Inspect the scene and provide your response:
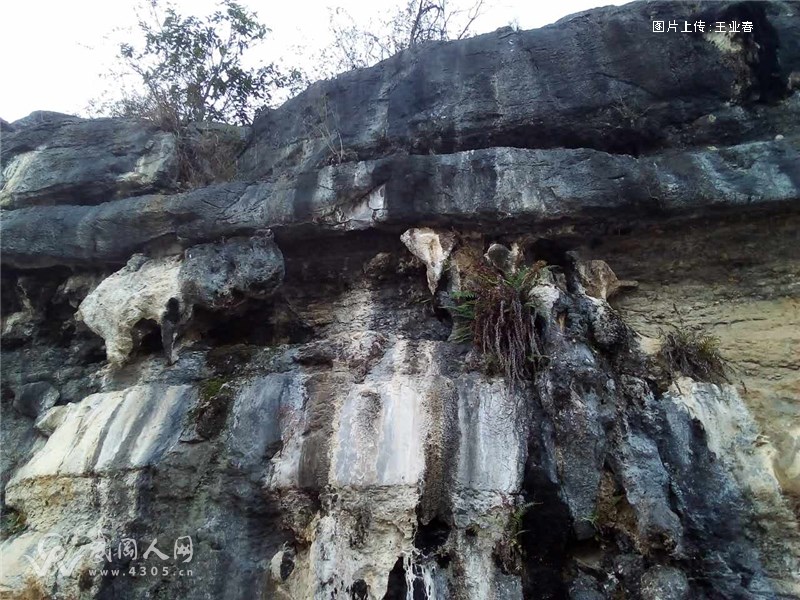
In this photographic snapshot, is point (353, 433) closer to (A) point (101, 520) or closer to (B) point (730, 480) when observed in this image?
(A) point (101, 520)

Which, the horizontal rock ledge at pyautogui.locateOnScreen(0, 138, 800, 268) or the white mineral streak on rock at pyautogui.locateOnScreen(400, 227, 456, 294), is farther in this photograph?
the white mineral streak on rock at pyautogui.locateOnScreen(400, 227, 456, 294)

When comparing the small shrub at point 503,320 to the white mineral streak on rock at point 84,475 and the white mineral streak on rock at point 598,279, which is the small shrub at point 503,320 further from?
the white mineral streak on rock at point 84,475

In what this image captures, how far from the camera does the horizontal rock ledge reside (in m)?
5.28

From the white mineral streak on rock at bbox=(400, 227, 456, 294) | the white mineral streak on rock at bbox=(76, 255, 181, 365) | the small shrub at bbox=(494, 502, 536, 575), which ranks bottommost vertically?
the small shrub at bbox=(494, 502, 536, 575)

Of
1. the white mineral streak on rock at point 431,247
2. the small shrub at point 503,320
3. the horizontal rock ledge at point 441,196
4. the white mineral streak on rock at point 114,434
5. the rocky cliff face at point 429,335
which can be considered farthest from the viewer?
the white mineral streak on rock at point 431,247

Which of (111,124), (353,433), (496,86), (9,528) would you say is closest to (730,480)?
(353,433)

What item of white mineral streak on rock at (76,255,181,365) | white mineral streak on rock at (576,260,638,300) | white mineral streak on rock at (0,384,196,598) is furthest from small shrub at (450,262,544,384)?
white mineral streak on rock at (76,255,181,365)

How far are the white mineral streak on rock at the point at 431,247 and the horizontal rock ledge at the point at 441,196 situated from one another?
0.12 m

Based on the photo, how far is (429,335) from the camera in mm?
5441

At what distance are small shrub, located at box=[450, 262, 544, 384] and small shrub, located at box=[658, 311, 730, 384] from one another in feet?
3.66

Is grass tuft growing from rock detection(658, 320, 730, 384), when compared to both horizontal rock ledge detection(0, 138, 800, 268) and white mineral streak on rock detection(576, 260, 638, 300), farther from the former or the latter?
horizontal rock ledge detection(0, 138, 800, 268)

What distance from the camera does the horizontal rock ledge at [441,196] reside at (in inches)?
208

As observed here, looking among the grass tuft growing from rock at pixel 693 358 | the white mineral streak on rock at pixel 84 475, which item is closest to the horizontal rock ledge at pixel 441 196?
the grass tuft growing from rock at pixel 693 358

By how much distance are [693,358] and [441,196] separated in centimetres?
258
